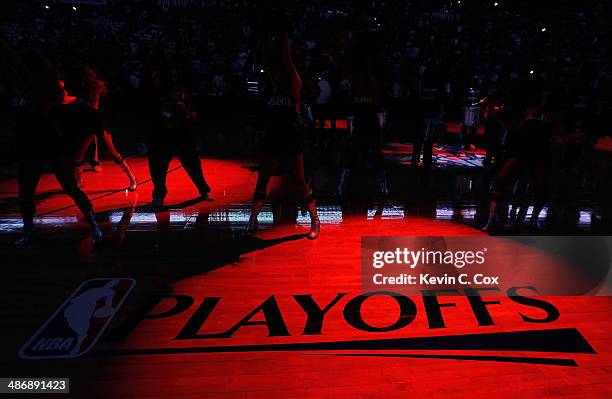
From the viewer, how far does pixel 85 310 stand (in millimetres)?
3381

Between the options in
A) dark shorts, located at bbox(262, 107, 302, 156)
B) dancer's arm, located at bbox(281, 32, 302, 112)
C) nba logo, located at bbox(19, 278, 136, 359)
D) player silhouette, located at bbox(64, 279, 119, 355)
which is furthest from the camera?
dark shorts, located at bbox(262, 107, 302, 156)

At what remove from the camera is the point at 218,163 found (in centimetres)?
911

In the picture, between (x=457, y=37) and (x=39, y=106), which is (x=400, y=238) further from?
(x=457, y=37)

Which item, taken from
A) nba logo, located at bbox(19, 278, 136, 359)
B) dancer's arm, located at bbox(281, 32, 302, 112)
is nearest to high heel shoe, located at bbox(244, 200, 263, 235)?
dancer's arm, located at bbox(281, 32, 302, 112)

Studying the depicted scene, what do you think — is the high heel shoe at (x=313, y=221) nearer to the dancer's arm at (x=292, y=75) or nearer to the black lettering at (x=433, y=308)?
the dancer's arm at (x=292, y=75)

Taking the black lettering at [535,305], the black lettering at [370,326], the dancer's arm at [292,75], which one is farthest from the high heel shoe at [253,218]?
the black lettering at [535,305]

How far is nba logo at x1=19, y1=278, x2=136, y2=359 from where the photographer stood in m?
2.87

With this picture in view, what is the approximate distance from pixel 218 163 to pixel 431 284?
19.8 ft

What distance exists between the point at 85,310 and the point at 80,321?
0.57ft

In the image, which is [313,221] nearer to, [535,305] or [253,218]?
[253,218]

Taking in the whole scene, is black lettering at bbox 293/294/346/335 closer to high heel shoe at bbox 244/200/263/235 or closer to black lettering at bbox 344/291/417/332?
black lettering at bbox 344/291/417/332

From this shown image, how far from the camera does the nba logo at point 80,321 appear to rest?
2873 mm

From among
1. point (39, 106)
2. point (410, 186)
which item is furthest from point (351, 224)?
point (39, 106)

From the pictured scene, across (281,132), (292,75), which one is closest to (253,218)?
(281,132)
